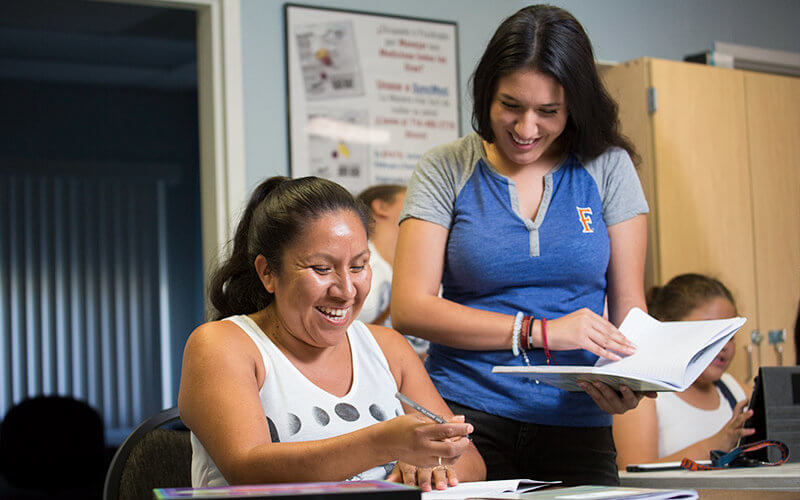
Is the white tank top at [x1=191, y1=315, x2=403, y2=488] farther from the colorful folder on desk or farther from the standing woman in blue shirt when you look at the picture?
the colorful folder on desk

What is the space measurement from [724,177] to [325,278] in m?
2.42

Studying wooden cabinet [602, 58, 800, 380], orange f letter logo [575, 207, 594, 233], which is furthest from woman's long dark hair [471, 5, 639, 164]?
wooden cabinet [602, 58, 800, 380]

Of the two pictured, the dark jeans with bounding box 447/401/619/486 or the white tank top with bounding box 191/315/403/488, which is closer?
the white tank top with bounding box 191/315/403/488

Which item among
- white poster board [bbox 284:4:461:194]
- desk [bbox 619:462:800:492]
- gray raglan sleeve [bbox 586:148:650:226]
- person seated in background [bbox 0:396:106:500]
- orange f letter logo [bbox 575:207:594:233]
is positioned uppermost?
white poster board [bbox 284:4:461:194]

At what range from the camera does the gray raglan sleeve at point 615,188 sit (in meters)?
1.65

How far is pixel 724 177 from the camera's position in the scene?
3398 millimetres

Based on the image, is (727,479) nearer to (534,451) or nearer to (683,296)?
(534,451)

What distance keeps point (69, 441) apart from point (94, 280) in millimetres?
1808

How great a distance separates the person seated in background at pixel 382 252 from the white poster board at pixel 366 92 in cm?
31

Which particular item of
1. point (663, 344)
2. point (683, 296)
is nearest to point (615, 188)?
point (663, 344)

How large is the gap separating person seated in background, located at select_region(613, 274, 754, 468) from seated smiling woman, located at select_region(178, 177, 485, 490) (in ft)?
2.65

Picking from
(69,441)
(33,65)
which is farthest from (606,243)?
(33,65)

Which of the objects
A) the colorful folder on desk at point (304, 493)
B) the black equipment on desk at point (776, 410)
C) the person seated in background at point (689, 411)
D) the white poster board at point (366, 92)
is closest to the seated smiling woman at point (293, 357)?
the colorful folder on desk at point (304, 493)

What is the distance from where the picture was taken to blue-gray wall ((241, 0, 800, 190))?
3238 millimetres
